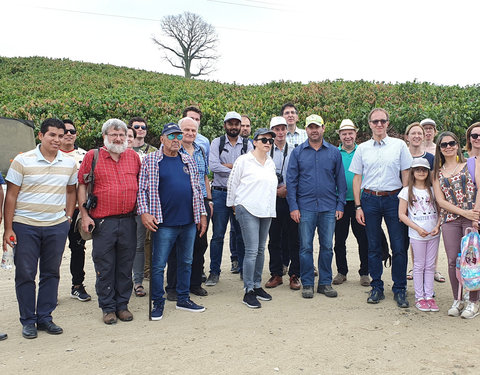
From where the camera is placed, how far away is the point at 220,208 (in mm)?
6441

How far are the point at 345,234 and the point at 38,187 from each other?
4.13 meters

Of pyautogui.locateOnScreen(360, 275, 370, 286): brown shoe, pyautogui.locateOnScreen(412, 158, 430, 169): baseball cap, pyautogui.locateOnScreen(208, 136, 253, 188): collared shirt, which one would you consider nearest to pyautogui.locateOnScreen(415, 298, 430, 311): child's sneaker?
pyautogui.locateOnScreen(360, 275, 370, 286): brown shoe

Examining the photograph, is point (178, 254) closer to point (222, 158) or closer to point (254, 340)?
point (254, 340)

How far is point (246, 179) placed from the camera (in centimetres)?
564

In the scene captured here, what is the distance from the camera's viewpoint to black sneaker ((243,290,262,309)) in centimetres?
552

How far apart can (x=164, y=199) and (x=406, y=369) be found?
9.84ft

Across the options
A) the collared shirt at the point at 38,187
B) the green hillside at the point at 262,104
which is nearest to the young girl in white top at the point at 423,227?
the collared shirt at the point at 38,187

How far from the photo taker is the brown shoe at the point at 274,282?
6.36 m

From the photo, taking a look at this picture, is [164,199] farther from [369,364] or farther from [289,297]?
A: [369,364]

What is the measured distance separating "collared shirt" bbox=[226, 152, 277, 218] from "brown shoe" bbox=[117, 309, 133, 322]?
1800mm

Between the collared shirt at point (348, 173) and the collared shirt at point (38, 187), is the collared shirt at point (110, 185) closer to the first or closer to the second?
the collared shirt at point (38, 187)

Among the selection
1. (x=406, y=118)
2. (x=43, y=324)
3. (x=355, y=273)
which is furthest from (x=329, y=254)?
(x=406, y=118)

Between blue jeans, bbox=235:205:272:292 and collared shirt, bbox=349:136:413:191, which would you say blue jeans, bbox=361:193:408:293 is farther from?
blue jeans, bbox=235:205:272:292

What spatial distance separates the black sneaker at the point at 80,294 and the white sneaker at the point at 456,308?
436 cm
